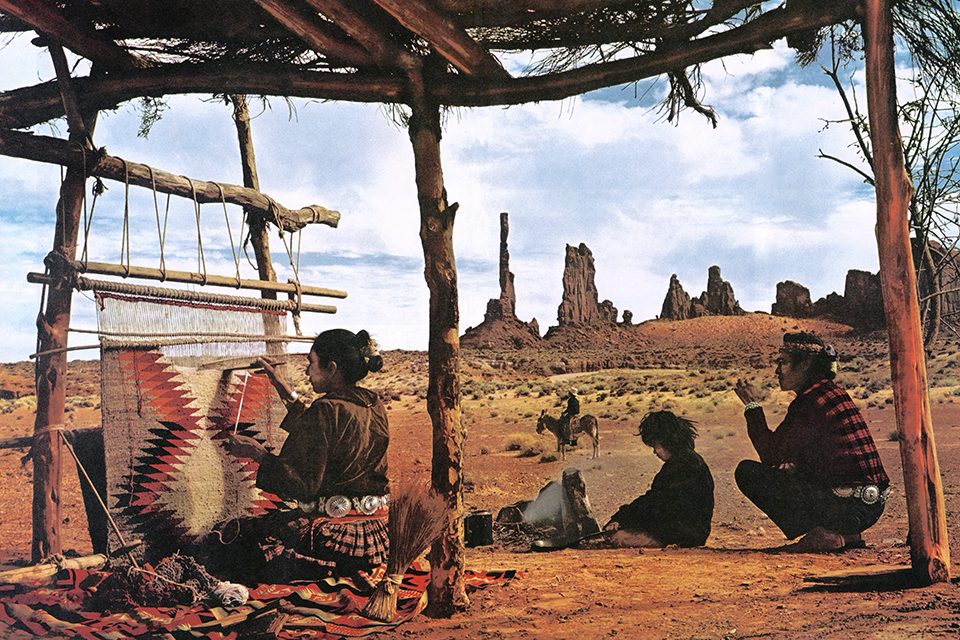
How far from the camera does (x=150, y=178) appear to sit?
4566mm

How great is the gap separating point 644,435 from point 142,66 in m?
4.47

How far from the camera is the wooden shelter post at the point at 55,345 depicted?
13.2ft

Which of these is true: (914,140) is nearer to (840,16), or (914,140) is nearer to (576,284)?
(840,16)

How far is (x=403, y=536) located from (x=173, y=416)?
1.63m

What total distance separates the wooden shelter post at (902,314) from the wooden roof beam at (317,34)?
2.91 metres

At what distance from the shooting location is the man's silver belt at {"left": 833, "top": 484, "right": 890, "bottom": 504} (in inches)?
169

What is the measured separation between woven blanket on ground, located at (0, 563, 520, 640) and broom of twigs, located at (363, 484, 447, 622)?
8 centimetres

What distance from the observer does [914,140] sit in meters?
5.29

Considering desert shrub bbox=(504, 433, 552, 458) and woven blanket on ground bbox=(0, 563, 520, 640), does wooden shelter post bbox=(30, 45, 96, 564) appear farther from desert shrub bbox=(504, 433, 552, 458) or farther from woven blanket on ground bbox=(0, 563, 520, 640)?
desert shrub bbox=(504, 433, 552, 458)

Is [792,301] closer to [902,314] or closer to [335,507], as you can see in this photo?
[902,314]

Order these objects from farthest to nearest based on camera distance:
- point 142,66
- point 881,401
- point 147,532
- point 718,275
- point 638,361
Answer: point 718,275 → point 638,361 → point 881,401 → point 142,66 → point 147,532

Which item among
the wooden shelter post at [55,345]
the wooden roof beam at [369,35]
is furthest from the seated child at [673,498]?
the wooden shelter post at [55,345]

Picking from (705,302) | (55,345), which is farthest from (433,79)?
(705,302)

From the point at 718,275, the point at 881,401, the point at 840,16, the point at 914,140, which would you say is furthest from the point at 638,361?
the point at 840,16
